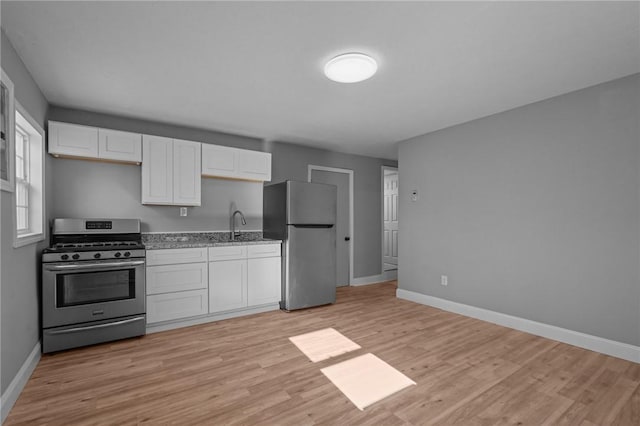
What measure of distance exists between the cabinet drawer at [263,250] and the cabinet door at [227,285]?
0.14m

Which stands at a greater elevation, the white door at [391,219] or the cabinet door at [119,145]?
the cabinet door at [119,145]

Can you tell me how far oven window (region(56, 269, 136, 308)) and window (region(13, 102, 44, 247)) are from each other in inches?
18.3

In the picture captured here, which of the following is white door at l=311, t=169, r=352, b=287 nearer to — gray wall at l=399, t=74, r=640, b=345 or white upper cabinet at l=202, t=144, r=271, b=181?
white upper cabinet at l=202, t=144, r=271, b=181

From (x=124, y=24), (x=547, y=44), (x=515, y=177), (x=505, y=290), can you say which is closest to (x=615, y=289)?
(x=505, y=290)

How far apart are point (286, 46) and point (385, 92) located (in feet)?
3.89

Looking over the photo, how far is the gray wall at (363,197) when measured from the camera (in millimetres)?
5332

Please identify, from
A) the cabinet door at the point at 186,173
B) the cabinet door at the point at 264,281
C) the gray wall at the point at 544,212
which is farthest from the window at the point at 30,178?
the gray wall at the point at 544,212

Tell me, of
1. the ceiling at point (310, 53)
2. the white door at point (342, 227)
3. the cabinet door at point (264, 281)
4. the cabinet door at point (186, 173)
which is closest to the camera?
the ceiling at point (310, 53)

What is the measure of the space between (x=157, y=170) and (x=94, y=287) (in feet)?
4.70

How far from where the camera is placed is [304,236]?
13.8 feet

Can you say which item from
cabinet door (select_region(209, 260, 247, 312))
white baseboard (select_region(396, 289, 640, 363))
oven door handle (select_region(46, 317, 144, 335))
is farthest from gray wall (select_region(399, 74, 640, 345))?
oven door handle (select_region(46, 317, 144, 335))

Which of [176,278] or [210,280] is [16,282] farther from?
[210,280]

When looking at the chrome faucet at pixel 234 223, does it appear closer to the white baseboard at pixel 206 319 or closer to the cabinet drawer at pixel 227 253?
the cabinet drawer at pixel 227 253

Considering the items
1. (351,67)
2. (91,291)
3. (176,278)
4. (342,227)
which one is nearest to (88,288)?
(91,291)
